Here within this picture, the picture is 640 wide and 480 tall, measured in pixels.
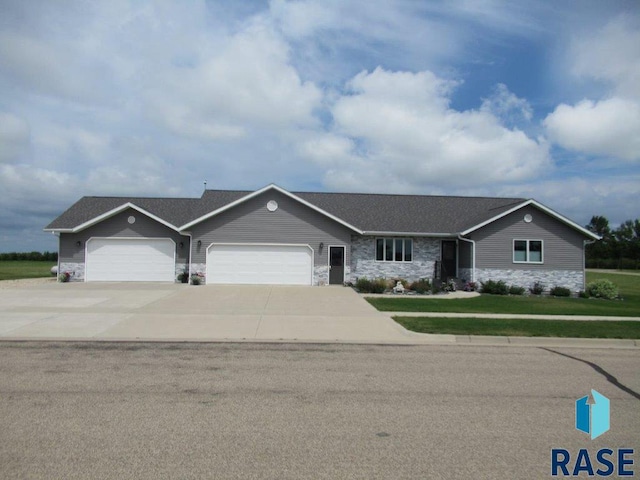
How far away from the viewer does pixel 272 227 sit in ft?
86.7

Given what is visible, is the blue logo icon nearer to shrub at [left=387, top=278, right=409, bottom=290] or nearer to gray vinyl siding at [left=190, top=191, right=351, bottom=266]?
shrub at [left=387, top=278, right=409, bottom=290]

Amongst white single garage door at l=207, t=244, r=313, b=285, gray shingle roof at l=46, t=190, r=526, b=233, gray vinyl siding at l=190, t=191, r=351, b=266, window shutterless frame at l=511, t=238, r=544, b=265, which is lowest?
white single garage door at l=207, t=244, r=313, b=285

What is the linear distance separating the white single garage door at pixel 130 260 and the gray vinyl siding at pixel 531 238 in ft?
54.8

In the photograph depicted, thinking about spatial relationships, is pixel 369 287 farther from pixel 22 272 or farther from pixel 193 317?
pixel 22 272

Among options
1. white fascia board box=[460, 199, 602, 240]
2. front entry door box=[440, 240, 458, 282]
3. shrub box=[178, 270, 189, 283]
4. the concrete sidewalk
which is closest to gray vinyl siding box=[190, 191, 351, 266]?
shrub box=[178, 270, 189, 283]

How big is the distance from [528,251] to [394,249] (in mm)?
7215

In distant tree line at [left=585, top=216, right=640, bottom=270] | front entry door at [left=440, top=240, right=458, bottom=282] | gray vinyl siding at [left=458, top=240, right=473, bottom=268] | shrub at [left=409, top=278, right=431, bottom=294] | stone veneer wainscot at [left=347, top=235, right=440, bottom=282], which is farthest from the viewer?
distant tree line at [left=585, top=216, right=640, bottom=270]

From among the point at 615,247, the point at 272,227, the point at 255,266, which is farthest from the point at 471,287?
the point at 615,247

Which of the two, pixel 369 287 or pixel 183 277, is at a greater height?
pixel 183 277

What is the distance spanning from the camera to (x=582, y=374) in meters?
8.48

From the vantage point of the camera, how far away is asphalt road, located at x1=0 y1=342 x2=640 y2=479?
464 centimetres

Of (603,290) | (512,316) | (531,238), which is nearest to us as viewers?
(512,316)

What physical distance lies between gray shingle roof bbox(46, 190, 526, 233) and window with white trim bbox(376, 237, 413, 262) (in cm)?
76

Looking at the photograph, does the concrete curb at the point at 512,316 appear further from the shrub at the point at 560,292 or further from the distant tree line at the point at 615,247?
the distant tree line at the point at 615,247
